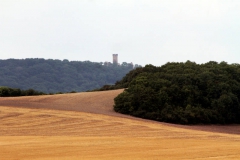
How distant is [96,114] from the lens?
24844 mm

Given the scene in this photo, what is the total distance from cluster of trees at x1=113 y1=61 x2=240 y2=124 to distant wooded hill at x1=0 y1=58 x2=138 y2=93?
5740 centimetres

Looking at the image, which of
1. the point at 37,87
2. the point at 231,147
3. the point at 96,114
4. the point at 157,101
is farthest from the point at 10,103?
the point at 37,87

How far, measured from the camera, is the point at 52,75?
96750mm

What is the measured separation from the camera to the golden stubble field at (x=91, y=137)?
12.8 m

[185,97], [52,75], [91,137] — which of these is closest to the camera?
[91,137]

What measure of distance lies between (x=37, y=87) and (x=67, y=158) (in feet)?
257

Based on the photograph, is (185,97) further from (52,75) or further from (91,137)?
(52,75)

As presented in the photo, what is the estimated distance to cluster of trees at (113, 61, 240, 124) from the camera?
92.3 feet

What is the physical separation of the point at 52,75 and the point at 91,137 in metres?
80.2

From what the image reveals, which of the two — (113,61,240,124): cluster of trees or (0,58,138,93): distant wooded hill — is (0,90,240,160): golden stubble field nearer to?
(113,61,240,124): cluster of trees

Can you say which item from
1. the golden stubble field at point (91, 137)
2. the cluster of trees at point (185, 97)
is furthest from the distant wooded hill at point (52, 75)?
the golden stubble field at point (91, 137)

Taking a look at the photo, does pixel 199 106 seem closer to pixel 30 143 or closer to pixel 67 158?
pixel 30 143

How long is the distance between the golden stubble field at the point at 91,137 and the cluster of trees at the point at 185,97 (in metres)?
1.16

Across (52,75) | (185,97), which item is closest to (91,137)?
(185,97)
